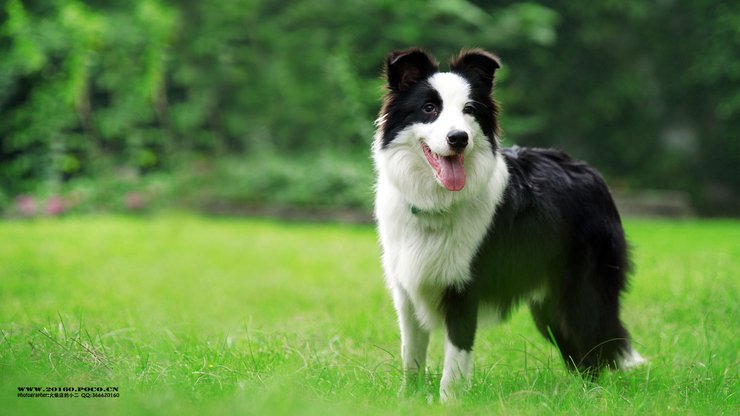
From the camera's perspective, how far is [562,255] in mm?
3777

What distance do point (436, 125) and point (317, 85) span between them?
416 inches

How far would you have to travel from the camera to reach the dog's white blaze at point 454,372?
3375 millimetres

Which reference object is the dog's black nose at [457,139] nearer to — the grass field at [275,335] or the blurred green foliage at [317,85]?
the grass field at [275,335]

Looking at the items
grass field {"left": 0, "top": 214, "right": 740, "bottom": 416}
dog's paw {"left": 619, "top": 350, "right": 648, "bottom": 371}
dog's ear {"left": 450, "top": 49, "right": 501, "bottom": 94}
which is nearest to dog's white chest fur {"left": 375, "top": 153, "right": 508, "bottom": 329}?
dog's ear {"left": 450, "top": 49, "right": 501, "bottom": 94}

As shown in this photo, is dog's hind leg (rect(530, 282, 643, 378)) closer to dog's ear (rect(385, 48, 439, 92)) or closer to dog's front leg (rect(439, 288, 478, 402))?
dog's front leg (rect(439, 288, 478, 402))

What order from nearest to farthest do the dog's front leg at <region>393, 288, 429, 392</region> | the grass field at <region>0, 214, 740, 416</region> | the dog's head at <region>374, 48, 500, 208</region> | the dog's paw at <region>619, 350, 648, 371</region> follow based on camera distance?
the grass field at <region>0, 214, 740, 416</region> → the dog's head at <region>374, 48, 500, 208</region> → the dog's front leg at <region>393, 288, 429, 392</region> → the dog's paw at <region>619, 350, 648, 371</region>

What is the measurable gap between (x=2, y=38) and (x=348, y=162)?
5.81m

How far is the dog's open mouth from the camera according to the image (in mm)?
3328

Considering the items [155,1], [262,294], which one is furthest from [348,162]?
[262,294]

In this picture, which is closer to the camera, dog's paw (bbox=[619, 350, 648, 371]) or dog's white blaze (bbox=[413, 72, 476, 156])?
dog's white blaze (bbox=[413, 72, 476, 156])

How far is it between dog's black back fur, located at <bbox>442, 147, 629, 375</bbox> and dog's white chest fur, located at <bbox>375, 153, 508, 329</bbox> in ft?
0.30

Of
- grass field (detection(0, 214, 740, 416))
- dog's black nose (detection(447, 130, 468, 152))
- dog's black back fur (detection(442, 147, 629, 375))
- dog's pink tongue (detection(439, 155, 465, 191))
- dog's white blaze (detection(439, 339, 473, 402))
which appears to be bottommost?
grass field (detection(0, 214, 740, 416))

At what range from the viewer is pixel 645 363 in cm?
402

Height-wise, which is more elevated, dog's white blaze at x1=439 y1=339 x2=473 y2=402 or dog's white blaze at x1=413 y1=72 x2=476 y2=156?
dog's white blaze at x1=413 y1=72 x2=476 y2=156
